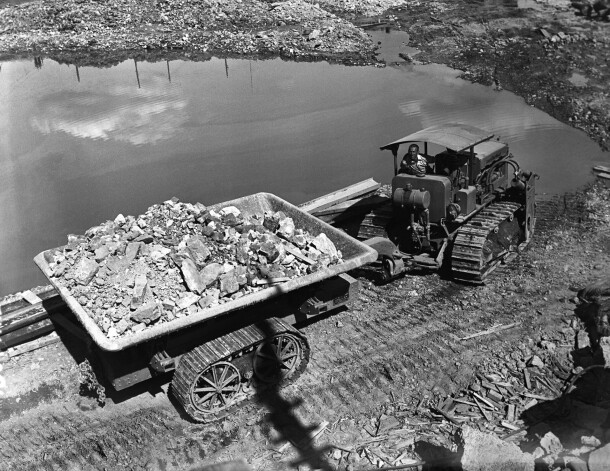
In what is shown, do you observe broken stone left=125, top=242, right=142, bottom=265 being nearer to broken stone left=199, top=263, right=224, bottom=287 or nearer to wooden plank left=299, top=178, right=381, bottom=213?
broken stone left=199, top=263, right=224, bottom=287

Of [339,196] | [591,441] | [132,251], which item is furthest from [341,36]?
[591,441]

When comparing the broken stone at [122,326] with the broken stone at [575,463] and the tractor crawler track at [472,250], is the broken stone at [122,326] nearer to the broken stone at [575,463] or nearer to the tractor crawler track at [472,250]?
the broken stone at [575,463]

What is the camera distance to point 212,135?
17047 millimetres

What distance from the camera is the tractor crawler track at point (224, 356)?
7375 mm

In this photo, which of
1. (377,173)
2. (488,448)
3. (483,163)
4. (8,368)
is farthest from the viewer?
(377,173)

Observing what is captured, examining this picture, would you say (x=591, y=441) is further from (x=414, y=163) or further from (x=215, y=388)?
(x=414, y=163)

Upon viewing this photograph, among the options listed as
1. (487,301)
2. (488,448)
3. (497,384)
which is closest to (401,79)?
(487,301)

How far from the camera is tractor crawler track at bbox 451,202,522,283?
32.8 ft

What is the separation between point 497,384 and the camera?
25.9 feet

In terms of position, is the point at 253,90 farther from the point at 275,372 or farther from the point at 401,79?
the point at 275,372

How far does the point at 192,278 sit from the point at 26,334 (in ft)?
9.12

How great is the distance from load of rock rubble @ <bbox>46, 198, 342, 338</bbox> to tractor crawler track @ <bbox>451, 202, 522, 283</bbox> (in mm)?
2273

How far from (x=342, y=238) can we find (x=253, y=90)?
13.0 metres

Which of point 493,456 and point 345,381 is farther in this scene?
point 345,381
